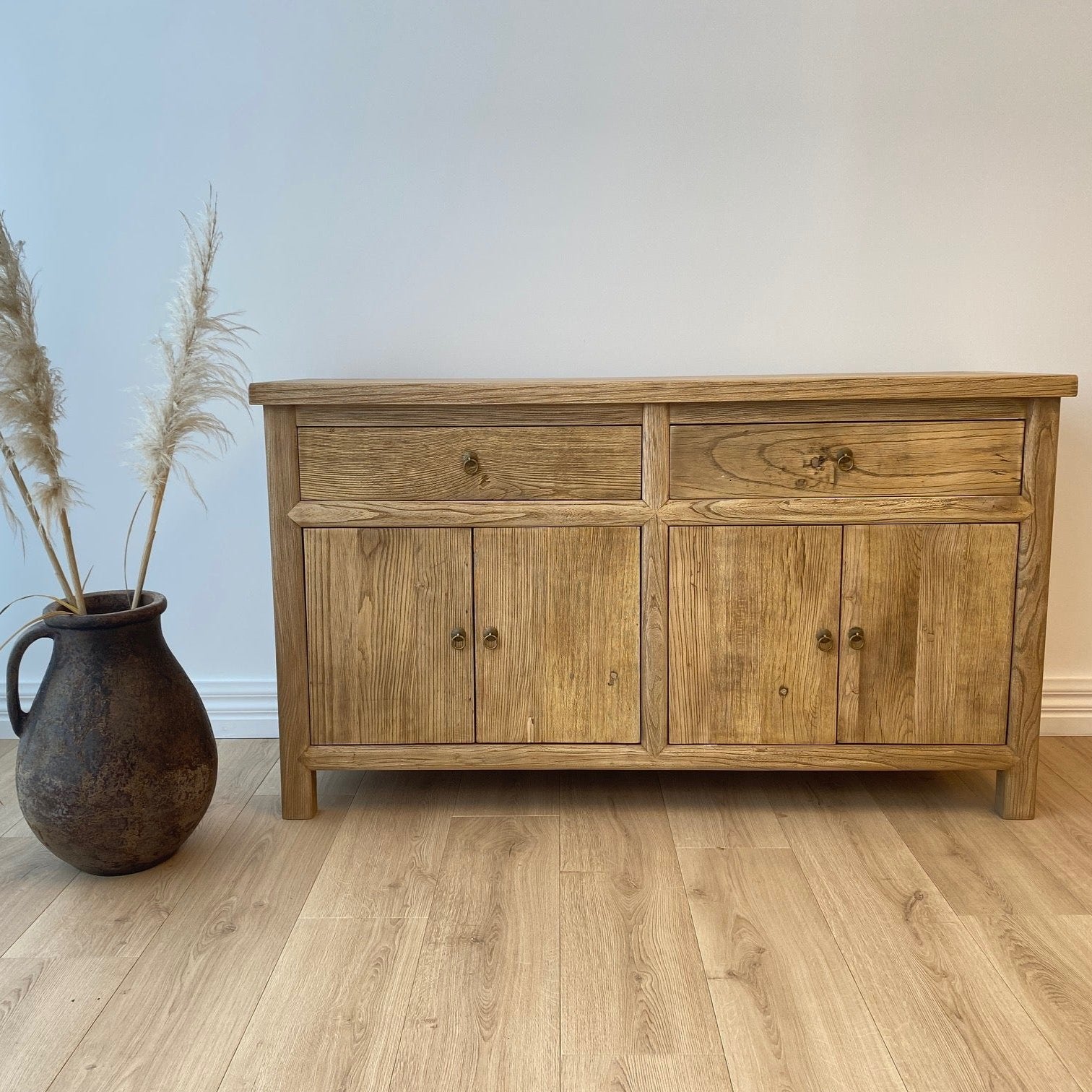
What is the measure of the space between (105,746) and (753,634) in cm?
110

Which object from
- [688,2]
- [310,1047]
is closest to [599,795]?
[310,1047]

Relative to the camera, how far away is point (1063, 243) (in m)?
2.15

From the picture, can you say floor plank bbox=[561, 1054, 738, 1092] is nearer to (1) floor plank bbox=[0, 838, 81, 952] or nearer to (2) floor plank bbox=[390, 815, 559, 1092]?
(2) floor plank bbox=[390, 815, 559, 1092]

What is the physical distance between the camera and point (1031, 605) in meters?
1.80

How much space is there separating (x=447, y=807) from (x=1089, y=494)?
155 centimetres

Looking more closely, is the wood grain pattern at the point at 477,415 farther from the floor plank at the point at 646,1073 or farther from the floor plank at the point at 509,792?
the floor plank at the point at 646,1073

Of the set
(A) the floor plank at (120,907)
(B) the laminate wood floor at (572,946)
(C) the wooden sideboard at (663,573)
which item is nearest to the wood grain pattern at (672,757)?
(C) the wooden sideboard at (663,573)

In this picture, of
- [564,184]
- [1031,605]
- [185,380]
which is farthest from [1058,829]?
[185,380]

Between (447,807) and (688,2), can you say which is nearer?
(447,807)

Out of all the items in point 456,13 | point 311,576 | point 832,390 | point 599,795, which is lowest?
point 599,795

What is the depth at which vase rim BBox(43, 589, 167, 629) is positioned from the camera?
5.30 feet

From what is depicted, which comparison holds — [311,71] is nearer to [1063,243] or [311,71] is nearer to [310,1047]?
[1063,243]

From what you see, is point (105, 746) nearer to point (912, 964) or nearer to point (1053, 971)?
point (912, 964)

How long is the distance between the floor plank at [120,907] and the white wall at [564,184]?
85 centimetres
